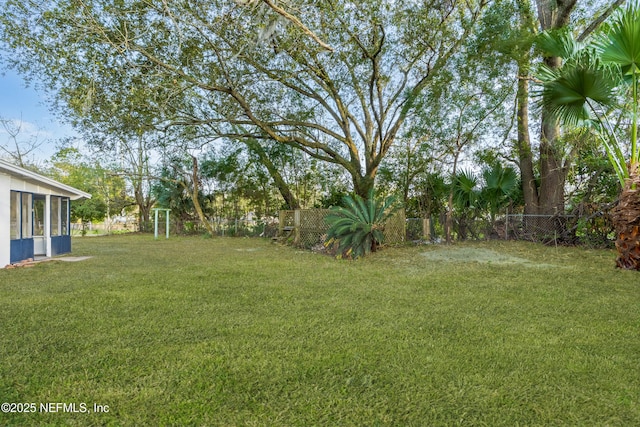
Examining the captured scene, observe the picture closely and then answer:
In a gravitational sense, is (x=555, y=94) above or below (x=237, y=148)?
below

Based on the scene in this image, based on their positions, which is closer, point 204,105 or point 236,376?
point 236,376

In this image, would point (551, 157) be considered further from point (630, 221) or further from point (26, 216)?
point (26, 216)

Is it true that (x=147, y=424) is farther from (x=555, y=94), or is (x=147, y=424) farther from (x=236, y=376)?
(x=555, y=94)

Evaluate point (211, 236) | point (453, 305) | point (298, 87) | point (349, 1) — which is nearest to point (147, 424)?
point (453, 305)

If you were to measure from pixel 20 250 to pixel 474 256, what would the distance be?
10574mm

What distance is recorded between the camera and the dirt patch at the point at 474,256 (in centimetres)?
768

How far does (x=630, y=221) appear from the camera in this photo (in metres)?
6.13

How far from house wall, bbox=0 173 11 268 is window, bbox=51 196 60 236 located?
81.4 inches

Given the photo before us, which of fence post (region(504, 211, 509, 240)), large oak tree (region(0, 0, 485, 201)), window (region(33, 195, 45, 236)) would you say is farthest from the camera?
→ fence post (region(504, 211, 509, 240))

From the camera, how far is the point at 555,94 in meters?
6.24

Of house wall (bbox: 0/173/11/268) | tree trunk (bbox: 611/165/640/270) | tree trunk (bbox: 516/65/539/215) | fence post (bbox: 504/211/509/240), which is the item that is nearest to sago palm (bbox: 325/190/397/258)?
fence post (bbox: 504/211/509/240)

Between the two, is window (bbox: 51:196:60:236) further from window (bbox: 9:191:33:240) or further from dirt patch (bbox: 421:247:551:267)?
dirt patch (bbox: 421:247:551:267)

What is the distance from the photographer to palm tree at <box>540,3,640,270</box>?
5.59 metres

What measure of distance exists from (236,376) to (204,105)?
10.9 metres
